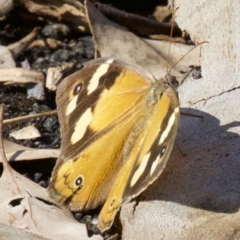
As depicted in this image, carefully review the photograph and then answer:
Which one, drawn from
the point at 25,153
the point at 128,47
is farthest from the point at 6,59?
the point at 25,153

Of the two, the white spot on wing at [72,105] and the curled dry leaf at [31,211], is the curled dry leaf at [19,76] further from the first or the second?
the white spot on wing at [72,105]

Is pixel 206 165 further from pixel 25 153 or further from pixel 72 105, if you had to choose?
pixel 25 153

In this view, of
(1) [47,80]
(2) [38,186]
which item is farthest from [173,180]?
(1) [47,80]

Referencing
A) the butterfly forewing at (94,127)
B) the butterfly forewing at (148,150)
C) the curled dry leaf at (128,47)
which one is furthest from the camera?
the curled dry leaf at (128,47)

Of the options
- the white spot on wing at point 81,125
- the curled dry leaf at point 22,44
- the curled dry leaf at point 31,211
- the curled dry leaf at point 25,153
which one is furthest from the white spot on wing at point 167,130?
the curled dry leaf at point 22,44

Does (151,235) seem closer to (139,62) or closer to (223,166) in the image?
(223,166)

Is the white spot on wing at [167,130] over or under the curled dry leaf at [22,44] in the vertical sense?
over

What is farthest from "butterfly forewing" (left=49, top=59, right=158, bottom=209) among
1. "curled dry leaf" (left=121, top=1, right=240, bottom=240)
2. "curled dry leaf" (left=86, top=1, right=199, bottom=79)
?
"curled dry leaf" (left=86, top=1, right=199, bottom=79)

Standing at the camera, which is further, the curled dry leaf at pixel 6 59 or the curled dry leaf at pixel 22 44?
the curled dry leaf at pixel 22 44

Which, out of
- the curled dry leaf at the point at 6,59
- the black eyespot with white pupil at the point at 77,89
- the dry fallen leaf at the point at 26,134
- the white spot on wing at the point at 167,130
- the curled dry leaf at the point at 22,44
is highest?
the white spot on wing at the point at 167,130
